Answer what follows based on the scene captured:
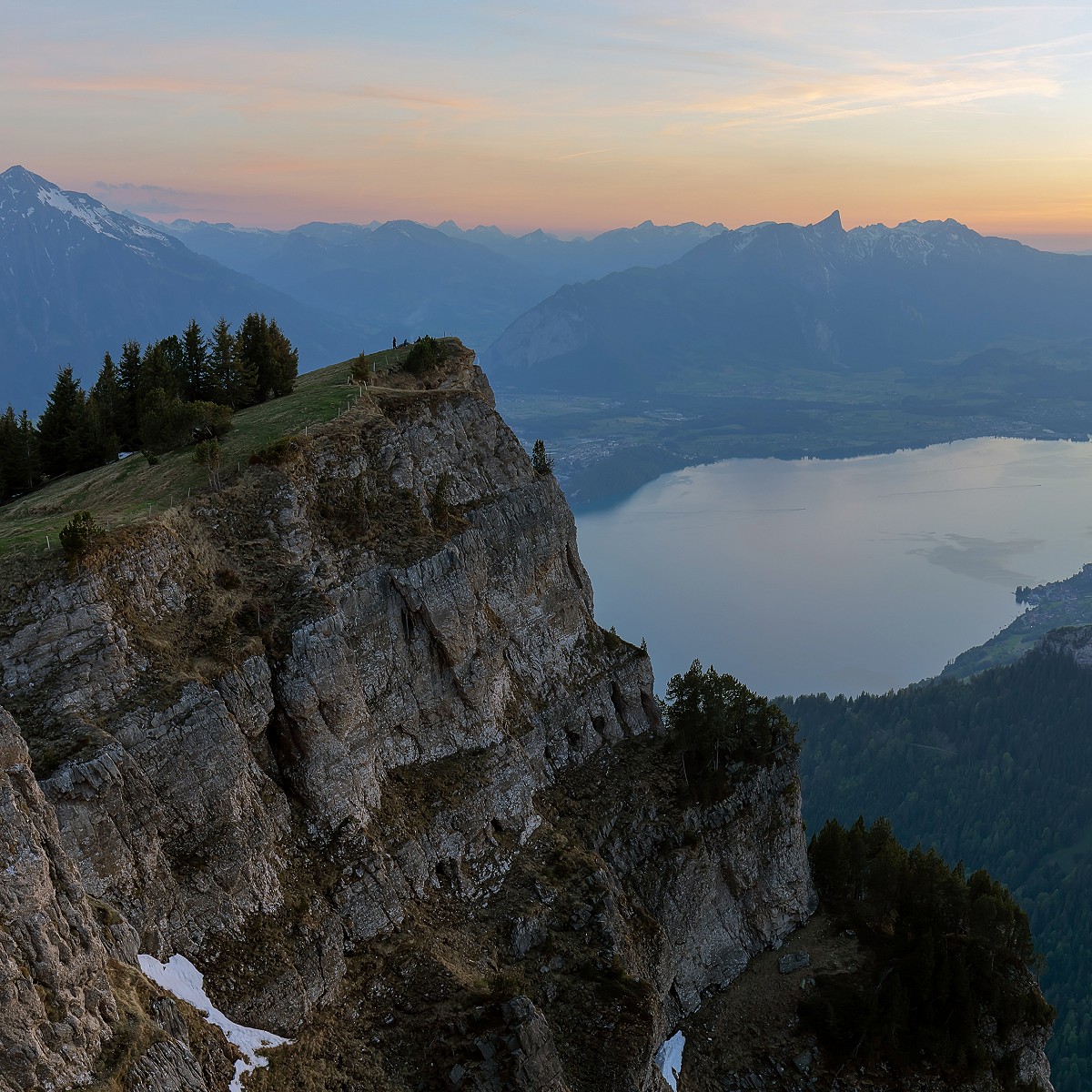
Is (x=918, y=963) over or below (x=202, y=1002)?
below

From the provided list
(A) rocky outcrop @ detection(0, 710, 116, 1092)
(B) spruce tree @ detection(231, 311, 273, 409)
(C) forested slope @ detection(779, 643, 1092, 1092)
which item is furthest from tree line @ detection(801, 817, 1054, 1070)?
(C) forested slope @ detection(779, 643, 1092, 1092)

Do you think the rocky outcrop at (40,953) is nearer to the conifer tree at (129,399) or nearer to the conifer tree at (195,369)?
the conifer tree at (195,369)

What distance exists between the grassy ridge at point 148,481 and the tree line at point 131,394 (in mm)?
3694

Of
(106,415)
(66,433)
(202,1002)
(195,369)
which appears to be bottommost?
(202,1002)

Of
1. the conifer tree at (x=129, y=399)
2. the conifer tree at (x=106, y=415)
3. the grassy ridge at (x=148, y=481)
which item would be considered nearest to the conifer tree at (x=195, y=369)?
the conifer tree at (x=129, y=399)

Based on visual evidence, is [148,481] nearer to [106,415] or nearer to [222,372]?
[222,372]

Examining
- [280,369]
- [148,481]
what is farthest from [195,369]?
[148,481]

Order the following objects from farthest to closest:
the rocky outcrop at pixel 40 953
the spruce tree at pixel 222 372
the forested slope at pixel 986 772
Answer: the forested slope at pixel 986 772, the spruce tree at pixel 222 372, the rocky outcrop at pixel 40 953

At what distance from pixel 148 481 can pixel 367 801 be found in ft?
62.4

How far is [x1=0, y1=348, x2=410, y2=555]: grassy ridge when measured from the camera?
40.8 metres

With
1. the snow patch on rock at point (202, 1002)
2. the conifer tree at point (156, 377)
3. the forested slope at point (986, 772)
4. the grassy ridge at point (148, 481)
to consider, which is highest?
the conifer tree at point (156, 377)

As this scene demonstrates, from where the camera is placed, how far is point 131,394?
6656 cm

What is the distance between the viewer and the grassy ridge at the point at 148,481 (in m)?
40.8

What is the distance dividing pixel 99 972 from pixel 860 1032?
36992mm
